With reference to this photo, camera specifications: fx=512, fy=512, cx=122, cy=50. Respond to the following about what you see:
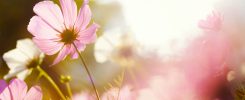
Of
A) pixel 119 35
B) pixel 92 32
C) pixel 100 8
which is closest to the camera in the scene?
pixel 92 32

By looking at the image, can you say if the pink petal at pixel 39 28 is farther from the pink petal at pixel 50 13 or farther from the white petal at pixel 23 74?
the white petal at pixel 23 74

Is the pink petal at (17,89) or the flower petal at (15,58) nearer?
the pink petal at (17,89)

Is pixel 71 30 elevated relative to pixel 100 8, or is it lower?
lower

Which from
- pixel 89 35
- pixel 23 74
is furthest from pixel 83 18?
pixel 23 74

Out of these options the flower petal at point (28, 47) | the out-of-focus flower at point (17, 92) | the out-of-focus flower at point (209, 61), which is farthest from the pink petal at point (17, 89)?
the flower petal at point (28, 47)

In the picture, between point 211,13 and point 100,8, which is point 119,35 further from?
point 100,8

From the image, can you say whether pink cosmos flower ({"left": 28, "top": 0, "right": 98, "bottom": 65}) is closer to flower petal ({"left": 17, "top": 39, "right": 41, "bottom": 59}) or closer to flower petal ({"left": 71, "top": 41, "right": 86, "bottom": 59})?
flower petal ({"left": 71, "top": 41, "right": 86, "bottom": 59})

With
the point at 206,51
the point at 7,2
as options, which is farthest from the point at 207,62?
the point at 7,2
